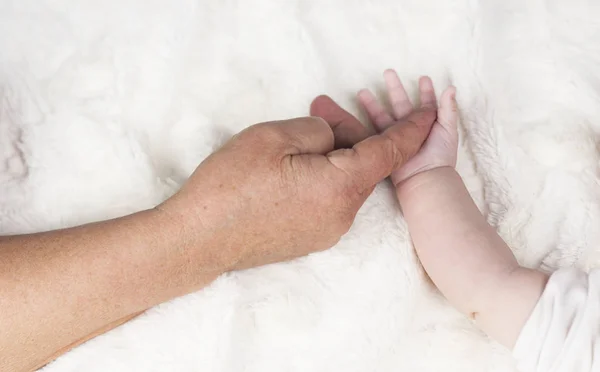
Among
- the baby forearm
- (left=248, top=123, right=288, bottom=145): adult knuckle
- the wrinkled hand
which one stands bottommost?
the baby forearm

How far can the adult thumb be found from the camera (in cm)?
75

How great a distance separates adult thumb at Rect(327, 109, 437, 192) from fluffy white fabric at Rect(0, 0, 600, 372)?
8 centimetres

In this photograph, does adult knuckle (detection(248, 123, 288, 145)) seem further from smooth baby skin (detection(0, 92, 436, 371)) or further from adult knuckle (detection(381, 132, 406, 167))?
adult knuckle (detection(381, 132, 406, 167))

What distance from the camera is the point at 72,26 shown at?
782 mm

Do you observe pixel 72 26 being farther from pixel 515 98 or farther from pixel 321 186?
pixel 515 98

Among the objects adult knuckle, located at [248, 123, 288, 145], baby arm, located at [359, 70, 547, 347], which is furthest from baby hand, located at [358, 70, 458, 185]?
adult knuckle, located at [248, 123, 288, 145]

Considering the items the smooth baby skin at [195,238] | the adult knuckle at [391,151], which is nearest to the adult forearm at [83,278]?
the smooth baby skin at [195,238]

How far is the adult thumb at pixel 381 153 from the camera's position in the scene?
29.5 inches

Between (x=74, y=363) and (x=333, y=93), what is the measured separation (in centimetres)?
51

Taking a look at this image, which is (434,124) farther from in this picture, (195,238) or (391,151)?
(195,238)

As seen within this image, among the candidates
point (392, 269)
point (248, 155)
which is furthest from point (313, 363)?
point (248, 155)

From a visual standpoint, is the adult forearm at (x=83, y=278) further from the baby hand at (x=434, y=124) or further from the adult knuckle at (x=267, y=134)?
the baby hand at (x=434, y=124)

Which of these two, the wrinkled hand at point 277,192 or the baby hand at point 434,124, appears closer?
the wrinkled hand at point 277,192

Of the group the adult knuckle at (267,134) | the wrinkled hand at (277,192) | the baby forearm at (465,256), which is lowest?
the baby forearm at (465,256)
